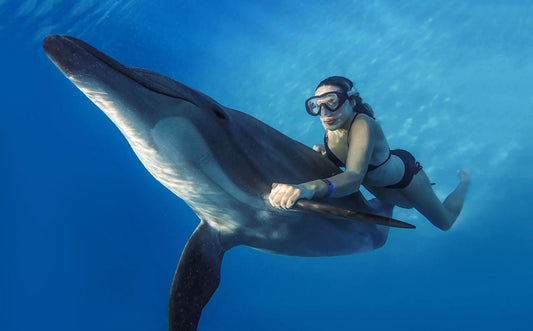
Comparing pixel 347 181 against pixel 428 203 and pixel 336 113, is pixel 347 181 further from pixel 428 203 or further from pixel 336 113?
pixel 428 203

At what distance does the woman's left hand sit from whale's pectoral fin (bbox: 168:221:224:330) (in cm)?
127

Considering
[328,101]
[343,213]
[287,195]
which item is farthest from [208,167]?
[328,101]

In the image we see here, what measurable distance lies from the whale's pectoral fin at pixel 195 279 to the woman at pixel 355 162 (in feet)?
4.19

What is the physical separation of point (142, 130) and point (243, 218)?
49.2 inches

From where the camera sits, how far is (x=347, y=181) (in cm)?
270

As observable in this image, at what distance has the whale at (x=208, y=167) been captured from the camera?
1925 millimetres

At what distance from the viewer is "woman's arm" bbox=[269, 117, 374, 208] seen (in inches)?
89.0

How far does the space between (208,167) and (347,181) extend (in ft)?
3.38

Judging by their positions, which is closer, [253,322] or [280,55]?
[280,55]

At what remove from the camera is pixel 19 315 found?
1673 cm

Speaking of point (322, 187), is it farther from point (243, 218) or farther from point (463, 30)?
point (463, 30)

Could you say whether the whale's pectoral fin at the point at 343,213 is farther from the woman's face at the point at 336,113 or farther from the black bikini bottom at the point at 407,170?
the black bikini bottom at the point at 407,170

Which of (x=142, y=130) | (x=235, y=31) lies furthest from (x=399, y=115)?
(x=142, y=130)

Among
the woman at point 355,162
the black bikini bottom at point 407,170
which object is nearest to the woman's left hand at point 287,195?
the woman at point 355,162
